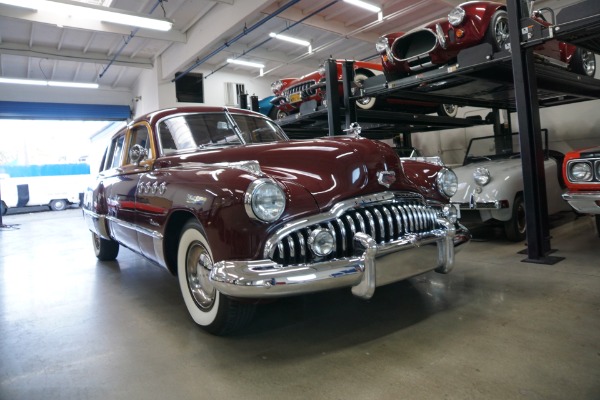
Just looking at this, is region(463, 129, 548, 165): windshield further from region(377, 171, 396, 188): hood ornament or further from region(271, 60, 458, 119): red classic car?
region(377, 171, 396, 188): hood ornament

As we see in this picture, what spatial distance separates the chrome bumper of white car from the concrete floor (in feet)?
1.69

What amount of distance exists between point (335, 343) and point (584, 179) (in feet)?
9.22

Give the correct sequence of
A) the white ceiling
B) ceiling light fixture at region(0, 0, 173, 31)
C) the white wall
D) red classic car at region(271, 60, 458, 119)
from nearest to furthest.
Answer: red classic car at region(271, 60, 458, 119), ceiling light fixture at region(0, 0, 173, 31), the white ceiling, the white wall

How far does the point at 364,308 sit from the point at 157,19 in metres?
7.84

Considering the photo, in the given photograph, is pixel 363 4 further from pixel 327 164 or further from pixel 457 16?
pixel 327 164

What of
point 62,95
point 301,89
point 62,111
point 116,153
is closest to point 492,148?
point 301,89

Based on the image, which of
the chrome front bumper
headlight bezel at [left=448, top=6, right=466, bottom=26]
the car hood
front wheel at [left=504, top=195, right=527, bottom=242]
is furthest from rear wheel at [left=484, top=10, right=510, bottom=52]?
the chrome front bumper

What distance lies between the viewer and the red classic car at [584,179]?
11.5 feet

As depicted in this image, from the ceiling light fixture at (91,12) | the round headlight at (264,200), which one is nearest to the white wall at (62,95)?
the ceiling light fixture at (91,12)

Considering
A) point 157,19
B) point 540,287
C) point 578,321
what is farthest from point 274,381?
point 157,19

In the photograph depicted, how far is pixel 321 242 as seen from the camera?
2.18 meters

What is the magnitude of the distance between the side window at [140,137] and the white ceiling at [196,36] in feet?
18.0

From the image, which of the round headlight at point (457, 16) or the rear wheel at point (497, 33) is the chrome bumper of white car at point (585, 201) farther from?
the round headlight at point (457, 16)

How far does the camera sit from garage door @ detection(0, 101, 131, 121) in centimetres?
1391
